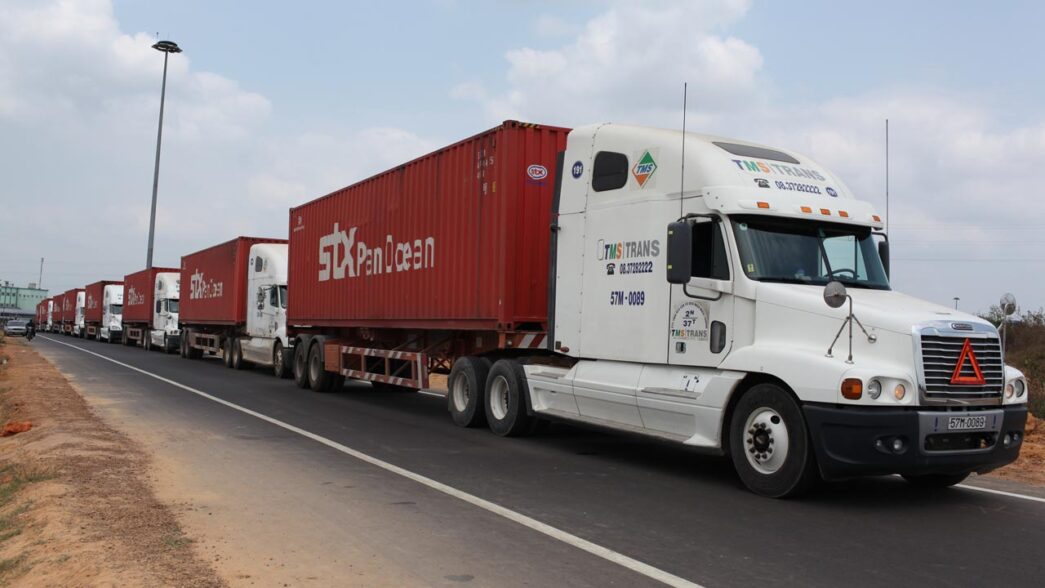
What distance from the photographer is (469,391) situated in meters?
11.8

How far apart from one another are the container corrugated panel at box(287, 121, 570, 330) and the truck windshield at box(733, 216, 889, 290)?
376 centimetres

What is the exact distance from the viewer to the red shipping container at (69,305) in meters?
60.7

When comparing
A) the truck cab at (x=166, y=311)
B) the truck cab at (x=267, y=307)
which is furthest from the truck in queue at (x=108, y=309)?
the truck cab at (x=267, y=307)

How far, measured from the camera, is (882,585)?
4844 mm

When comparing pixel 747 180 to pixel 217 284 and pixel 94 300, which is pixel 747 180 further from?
pixel 94 300

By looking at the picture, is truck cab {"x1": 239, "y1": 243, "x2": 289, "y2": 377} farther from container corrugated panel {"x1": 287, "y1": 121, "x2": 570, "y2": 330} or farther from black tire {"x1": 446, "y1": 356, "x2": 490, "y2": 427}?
black tire {"x1": 446, "y1": 356, "x2": 490, "y2": 427}

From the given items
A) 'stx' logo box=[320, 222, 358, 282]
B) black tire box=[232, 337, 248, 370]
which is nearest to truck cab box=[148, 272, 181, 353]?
black tire box=[232, 337, 248, 370]

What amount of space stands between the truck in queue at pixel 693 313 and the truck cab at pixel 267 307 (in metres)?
9.12

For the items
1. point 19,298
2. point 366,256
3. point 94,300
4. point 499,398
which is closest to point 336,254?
point 366,256

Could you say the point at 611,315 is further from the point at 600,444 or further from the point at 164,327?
the point at 164,327

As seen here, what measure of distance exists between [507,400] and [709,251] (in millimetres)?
4121

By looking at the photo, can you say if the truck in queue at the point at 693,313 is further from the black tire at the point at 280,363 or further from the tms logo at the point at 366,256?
the black tire at the point at 280,363

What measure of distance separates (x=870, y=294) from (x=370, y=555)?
4905mm

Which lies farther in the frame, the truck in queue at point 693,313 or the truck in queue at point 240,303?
the truck in queue at point 240,303
